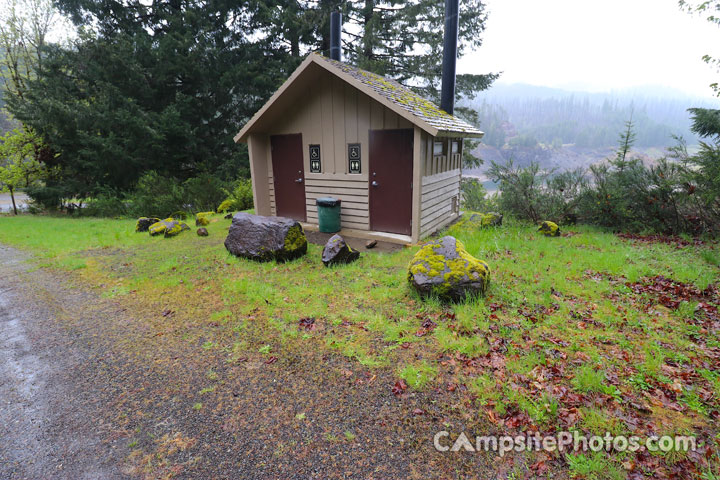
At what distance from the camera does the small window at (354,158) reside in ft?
28.6

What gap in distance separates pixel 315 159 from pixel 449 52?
16.0 feet

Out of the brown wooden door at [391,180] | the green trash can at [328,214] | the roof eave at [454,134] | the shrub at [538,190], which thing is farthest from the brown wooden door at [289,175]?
the shrub at [538,190]

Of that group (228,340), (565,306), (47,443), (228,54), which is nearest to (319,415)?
(228,340)

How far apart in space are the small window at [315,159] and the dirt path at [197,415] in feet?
19.3

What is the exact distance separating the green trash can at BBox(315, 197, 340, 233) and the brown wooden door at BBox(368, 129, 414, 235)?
949mm

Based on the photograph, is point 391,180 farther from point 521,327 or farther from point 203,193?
point 203,193

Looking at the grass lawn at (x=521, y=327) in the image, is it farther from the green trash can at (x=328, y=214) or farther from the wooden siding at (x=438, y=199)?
the wooden siding at (x=438, y=199)

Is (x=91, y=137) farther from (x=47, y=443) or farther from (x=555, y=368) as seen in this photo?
(x=555, y=368)

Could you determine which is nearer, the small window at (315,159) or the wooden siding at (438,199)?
the wooden siding at (438,199)

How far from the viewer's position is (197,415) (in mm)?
3246

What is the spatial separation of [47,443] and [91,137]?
621 inches

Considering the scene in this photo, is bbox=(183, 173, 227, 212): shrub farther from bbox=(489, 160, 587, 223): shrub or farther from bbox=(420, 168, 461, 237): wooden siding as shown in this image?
bbox=(489, 160, 587, 223): shrub

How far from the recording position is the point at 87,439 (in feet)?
9.75

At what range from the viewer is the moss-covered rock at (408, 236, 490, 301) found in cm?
495
